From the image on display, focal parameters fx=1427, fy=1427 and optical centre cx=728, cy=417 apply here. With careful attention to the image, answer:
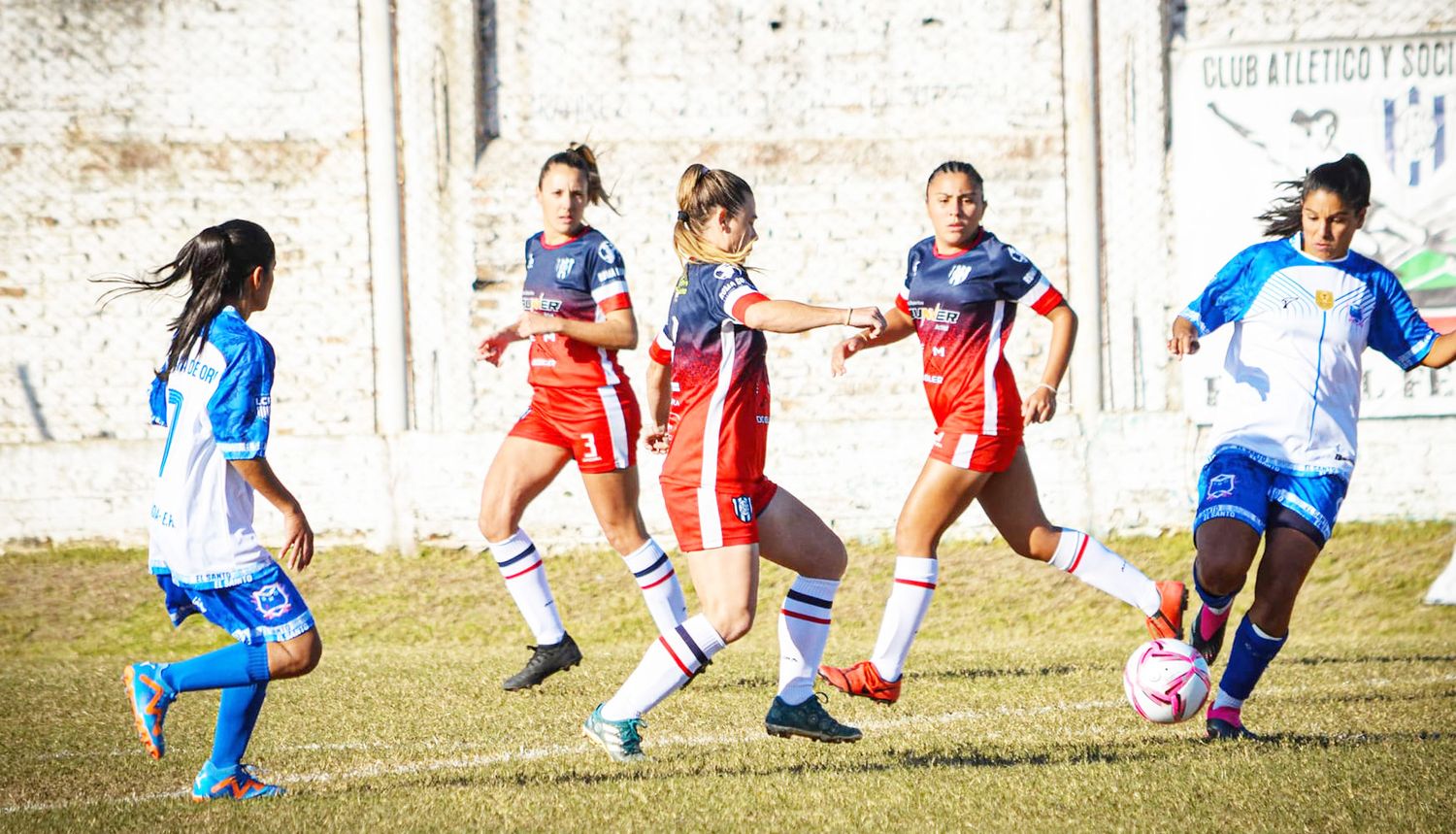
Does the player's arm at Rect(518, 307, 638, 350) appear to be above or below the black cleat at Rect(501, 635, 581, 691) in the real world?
above

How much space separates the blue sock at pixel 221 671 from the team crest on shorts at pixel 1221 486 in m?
3.43

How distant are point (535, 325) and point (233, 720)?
6.88ft

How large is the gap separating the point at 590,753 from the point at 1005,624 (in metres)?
5.00

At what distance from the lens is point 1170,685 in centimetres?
509

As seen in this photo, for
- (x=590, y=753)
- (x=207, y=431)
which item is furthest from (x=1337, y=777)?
(x=207, y=431)

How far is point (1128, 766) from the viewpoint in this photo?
4852 mm

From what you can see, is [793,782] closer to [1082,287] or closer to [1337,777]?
[1337,777]

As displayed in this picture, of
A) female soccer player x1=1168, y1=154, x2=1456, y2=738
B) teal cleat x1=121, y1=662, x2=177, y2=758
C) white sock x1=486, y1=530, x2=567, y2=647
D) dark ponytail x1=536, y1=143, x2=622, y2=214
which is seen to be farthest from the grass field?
dark ponytail x1=536, y1=143, x2=622, y2=214

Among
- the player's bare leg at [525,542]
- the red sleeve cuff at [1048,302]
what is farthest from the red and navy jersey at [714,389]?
the player's bare leg at [525,542]

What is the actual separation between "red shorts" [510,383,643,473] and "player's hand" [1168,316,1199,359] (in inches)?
104

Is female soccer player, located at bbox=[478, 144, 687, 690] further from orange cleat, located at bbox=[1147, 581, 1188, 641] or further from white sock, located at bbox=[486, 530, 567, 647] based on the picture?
orange cleat, located at bbox=[1147, 581, 1188, 641]

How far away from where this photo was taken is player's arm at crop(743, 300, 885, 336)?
180 inches

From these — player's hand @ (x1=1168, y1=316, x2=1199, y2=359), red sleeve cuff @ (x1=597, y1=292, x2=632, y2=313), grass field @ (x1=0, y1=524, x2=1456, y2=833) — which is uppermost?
red sleeve cuff @ (x1=597, y1=292, x2=632, y2=313)

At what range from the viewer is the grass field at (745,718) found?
172 inches
